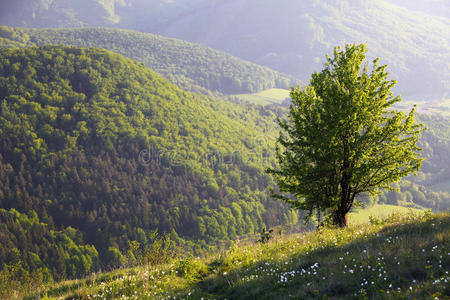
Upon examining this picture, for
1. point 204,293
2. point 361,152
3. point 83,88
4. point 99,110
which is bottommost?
point 204,293

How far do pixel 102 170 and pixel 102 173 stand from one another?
1.93 m

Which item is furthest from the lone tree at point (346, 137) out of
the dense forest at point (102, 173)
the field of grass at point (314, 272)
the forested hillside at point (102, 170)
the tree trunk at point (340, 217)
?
the forested hillside at point (102, 170)

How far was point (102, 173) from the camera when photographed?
503 feet

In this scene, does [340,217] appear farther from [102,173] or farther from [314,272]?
[102,173]

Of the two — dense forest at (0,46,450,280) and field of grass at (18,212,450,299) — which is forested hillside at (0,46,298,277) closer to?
dense forest at (0,46,450,280)

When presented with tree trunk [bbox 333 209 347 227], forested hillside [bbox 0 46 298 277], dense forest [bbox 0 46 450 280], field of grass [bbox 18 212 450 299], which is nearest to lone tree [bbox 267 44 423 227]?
tree trunk [bbox 333 209 347 227]

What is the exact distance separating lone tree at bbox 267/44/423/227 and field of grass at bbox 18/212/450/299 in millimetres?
4115

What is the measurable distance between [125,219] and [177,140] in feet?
197

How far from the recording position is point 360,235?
10.4 meters

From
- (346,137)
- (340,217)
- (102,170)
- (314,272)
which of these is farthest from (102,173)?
(314,272)

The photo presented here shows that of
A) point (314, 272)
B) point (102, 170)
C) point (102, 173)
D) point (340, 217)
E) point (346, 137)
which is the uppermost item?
point (102, 170)

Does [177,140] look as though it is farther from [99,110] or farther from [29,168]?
[29,168]

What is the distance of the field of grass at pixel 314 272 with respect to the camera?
22.1ft

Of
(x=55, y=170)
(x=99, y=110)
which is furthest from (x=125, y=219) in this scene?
(x=99, y=110)
